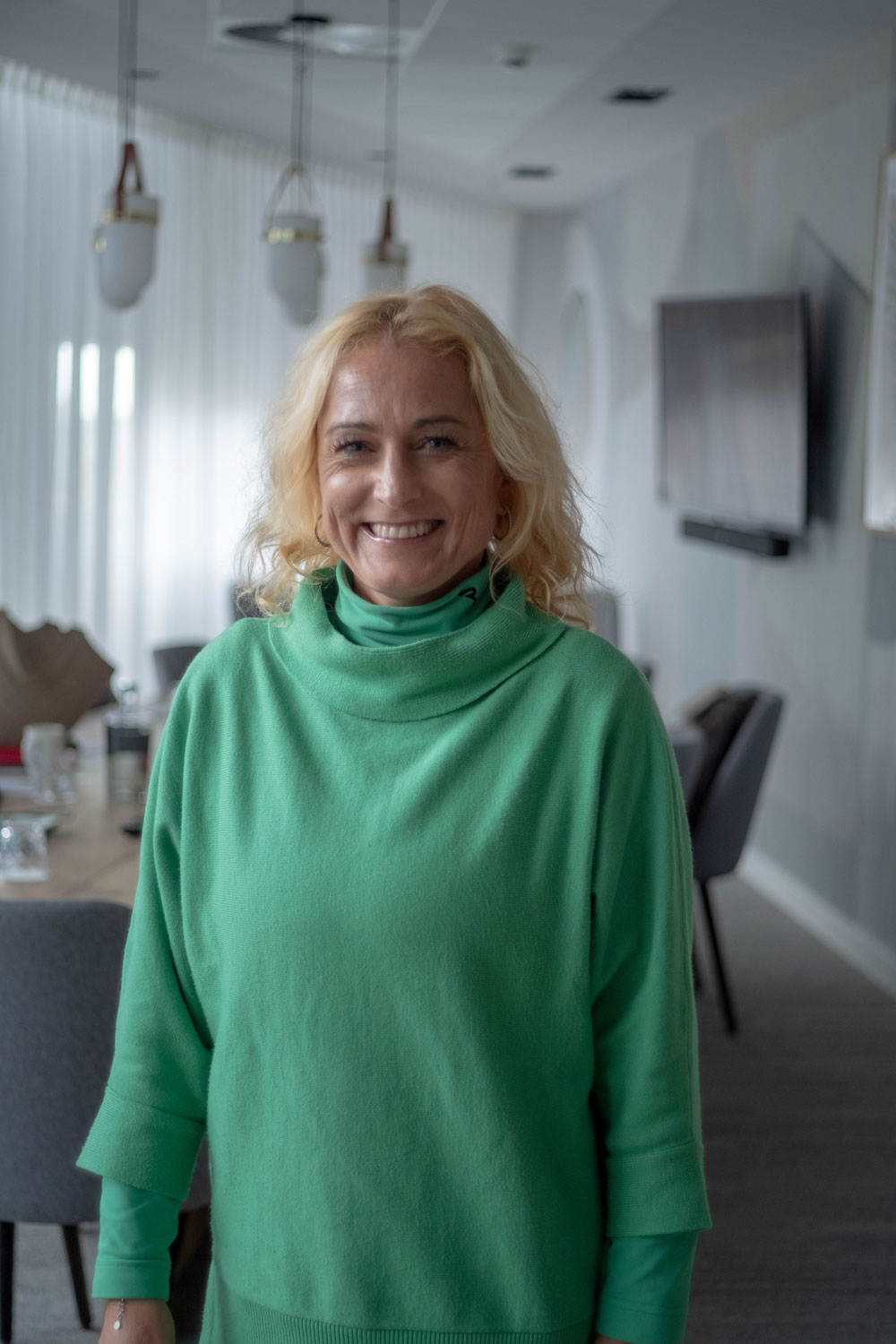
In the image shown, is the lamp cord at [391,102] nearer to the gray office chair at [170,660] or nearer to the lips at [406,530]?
the gray office chair at [170,660]

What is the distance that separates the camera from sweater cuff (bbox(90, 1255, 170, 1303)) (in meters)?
1.17

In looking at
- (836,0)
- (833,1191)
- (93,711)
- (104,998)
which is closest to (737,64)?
(836,0)

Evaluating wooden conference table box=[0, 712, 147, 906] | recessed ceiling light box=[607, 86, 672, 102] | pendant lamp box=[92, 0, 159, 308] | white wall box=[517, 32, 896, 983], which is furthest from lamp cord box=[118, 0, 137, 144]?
white wall box=[517, 32, 896, 983]

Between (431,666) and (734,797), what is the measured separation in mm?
2777

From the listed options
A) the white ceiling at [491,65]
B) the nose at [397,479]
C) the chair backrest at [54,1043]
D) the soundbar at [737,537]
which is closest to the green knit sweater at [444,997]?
the nose at [397,479]

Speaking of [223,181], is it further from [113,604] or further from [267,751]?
[267,751]

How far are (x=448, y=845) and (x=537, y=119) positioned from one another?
5524mm

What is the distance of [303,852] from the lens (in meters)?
1.12

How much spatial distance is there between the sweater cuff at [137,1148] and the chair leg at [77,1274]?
1244 millimetres

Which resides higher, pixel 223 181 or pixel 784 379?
pixel 223 181

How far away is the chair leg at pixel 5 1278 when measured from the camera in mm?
2213

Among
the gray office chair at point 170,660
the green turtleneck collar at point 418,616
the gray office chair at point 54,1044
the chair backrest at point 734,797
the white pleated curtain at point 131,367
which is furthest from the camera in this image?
the white pleated curtain at point 131,367

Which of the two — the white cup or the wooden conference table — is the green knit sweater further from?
the white cup

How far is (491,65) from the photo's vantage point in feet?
16.4
